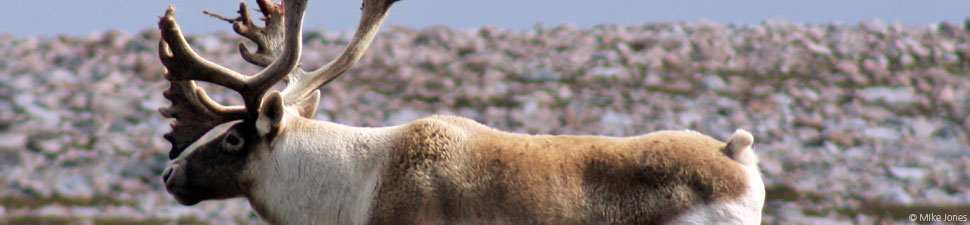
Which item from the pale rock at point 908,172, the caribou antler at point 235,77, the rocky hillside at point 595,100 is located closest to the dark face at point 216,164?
the caribou antler at point 235,77

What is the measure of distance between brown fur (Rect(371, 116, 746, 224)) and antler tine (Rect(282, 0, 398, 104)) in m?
1.29

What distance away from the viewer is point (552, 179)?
6742 millimetres

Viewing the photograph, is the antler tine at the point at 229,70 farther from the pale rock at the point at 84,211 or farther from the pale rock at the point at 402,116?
the pale rock at the point at 402,116

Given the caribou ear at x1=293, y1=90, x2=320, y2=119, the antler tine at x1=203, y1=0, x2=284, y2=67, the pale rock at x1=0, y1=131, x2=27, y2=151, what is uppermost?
the pale rock at x1=0, y1=131, x2=27, y2=151

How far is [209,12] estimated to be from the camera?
8812 mm

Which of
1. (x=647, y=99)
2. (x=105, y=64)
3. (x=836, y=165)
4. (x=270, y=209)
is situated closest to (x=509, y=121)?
(x=647, y=99)

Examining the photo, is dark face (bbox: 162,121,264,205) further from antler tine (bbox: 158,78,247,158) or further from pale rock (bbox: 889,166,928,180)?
pale rock (bbox: 889,166,928,180)

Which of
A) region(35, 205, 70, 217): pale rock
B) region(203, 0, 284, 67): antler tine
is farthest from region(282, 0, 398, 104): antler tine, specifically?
region(35, 205, 70, 217): pale rock

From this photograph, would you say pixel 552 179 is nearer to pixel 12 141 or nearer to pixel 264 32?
pixel 264 32

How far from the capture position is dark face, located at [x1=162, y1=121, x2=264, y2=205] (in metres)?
7.29

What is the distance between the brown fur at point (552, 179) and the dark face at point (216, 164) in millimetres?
877

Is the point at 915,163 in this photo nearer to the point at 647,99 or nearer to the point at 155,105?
the point at 647,99

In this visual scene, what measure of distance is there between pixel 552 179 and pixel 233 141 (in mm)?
1794

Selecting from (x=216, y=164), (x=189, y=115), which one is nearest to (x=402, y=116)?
(x=189, y=115)
